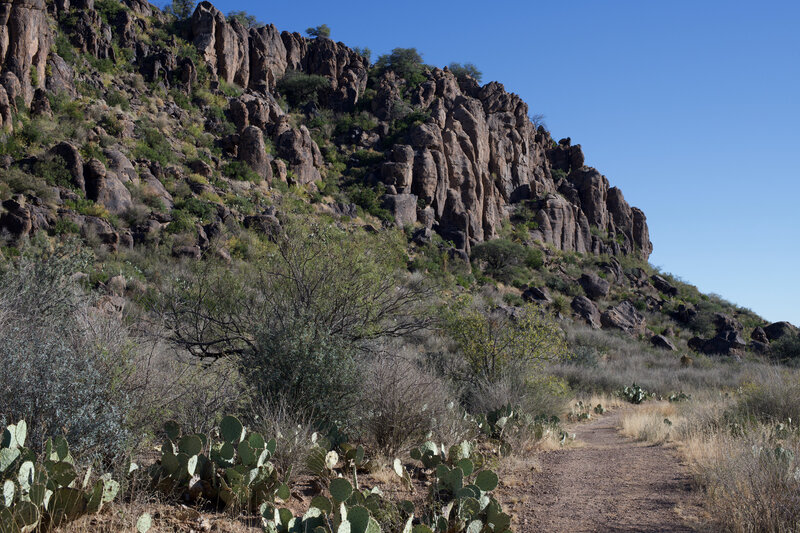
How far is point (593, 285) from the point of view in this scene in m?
37.8

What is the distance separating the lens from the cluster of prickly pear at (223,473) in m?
4.33

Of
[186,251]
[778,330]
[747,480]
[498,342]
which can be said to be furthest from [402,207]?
[747,480]

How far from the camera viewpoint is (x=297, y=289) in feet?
30.1

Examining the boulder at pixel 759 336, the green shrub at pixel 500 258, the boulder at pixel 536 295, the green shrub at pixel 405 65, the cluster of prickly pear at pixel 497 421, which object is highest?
the green shrub at pixel 405 65

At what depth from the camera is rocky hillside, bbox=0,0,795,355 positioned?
21.2 meters

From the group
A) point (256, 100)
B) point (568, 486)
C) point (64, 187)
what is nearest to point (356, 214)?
point (256, 100)

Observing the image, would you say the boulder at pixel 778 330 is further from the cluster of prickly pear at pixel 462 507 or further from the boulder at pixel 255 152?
the cluster of prickly pear at pixel 462 507

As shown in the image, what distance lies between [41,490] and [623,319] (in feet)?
112

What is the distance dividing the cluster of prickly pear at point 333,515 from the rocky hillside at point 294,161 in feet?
34.8

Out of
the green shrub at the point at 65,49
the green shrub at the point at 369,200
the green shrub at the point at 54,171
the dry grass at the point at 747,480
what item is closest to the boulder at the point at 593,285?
the green shrub at the point at 369,200

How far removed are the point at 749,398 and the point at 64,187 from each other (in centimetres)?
2268

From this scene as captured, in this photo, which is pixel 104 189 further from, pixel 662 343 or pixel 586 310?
pixel 662 343

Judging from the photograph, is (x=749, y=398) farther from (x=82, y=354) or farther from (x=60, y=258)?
(x=60, y=258)

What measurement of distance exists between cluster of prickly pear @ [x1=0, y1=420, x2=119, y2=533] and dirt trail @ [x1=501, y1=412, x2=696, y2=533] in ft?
11.8
